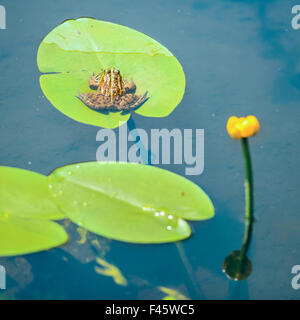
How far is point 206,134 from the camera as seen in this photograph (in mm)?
2449

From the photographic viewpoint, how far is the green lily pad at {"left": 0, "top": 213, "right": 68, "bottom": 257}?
1802mm

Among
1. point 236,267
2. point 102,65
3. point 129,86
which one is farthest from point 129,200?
point 102,65

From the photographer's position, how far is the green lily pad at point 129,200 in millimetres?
1857

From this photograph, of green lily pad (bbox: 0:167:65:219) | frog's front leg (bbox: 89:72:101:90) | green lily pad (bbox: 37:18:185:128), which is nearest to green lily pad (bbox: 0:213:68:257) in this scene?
green lily pad (bbox: 0:167:65:219)

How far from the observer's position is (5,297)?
177cm

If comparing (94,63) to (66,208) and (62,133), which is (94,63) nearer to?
(62,133)

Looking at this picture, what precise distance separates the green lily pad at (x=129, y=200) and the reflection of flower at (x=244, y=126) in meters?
0.56

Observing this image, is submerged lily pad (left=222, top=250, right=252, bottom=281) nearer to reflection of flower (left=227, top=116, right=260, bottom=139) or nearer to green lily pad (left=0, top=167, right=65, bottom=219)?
reflection of flower (left=227, top=116, right=260, bottom=139)

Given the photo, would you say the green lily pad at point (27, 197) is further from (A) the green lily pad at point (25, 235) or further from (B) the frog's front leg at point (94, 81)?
(B) the frog's front leg at point (94, 81)

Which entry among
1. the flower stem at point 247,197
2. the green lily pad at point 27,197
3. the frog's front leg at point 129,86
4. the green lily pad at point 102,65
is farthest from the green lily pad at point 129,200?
the frog's front leg at point 129,86

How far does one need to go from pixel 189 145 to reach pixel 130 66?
0.76 metres

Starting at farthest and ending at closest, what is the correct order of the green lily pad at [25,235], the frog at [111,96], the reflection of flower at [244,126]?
the frog at [111,96]
the green lily pad at [25,235]
the reflection of flower at [244,126]

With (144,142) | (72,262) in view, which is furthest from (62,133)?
(72,262)

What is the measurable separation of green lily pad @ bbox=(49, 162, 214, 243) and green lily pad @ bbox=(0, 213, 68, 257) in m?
0.13
